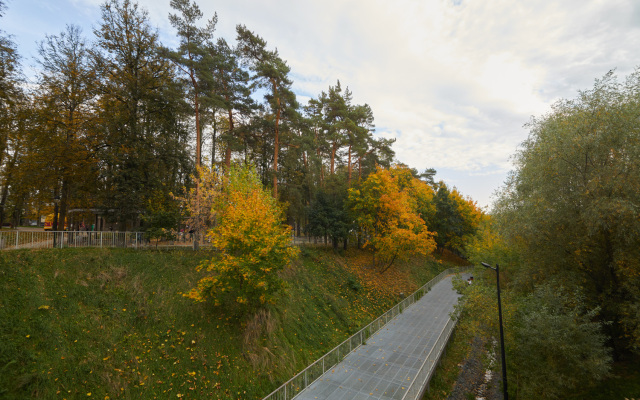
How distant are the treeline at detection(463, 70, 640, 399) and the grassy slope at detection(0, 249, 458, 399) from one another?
9.84 meters

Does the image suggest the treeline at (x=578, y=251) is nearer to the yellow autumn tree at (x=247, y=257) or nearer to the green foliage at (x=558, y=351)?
the green foliage at (x=558, y=351)

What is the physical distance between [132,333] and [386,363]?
11769 millimetres

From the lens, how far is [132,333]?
35.8 feet

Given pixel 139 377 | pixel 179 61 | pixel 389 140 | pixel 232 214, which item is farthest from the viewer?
pixel 389 140

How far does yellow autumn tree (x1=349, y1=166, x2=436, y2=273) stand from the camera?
24406mm

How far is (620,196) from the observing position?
1045 centimetres

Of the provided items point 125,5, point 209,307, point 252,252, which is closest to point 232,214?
point 252,252

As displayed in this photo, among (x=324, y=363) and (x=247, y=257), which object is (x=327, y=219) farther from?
(x=247, y=257)

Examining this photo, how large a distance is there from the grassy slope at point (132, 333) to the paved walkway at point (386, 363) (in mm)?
1658

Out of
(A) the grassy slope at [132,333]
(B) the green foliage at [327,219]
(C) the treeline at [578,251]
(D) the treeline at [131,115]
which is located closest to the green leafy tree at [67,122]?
(D) the treeline at [131,115]

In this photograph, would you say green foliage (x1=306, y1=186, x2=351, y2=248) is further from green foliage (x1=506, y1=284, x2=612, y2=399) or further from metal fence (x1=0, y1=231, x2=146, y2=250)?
green foliage (x1=506, y1=284, x2=612, y2=399)

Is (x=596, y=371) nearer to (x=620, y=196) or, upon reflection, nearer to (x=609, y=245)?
(x=609, y=245)

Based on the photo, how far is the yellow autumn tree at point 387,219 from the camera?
80.1 feet

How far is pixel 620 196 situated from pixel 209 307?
59.1 feet
